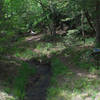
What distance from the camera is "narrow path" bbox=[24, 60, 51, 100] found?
21.3ft

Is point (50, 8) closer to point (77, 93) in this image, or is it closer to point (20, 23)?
point (20, 23)

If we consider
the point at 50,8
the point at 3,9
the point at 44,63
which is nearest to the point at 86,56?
the point at 44,63

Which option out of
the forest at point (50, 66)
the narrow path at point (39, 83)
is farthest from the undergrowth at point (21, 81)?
the narrow path at point (39, 83)

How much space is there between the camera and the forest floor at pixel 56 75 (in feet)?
20.6

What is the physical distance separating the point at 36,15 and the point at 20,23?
630 cm

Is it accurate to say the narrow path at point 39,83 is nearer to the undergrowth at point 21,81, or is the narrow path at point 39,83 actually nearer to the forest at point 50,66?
the forest at point 50,66

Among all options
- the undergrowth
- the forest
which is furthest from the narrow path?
the undergrowth

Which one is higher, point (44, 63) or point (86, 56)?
point (86, 56)

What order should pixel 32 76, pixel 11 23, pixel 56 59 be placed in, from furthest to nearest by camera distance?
1. pixel 56 59
2. pixel 32 76
3. pixel 11 23

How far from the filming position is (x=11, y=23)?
7840mm

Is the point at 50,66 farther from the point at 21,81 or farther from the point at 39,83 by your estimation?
the point at 21,81

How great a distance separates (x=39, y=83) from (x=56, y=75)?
41.8 inches

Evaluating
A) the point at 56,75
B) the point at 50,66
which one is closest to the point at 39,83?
the point at 56,75

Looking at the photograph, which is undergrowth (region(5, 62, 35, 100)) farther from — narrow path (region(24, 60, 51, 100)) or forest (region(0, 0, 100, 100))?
narrow path (region(24, 60, 51, 100))
